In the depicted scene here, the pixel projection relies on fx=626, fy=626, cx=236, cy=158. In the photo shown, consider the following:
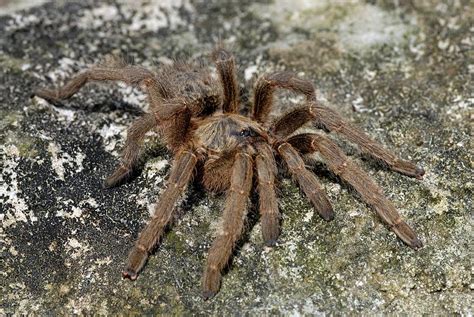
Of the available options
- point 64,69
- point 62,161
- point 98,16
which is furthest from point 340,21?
point 62,161

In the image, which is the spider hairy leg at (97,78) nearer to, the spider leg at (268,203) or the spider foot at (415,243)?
the spider leg at (268,203)

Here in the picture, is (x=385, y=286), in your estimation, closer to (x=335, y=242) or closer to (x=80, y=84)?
(x=335, y=242)

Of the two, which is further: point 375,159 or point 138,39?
point 138,39

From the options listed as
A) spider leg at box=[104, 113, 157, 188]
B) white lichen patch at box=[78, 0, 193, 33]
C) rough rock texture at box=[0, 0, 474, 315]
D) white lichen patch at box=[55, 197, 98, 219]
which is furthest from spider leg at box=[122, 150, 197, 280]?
white lichen patch at box=[78, 0, 193, 33]

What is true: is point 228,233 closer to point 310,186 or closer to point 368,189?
point 310,186

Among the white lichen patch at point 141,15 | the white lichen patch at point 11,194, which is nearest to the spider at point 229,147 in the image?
the white lichen patch at point 11,194

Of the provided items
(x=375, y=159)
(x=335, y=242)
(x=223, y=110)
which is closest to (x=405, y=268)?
(x=335, y=242)
